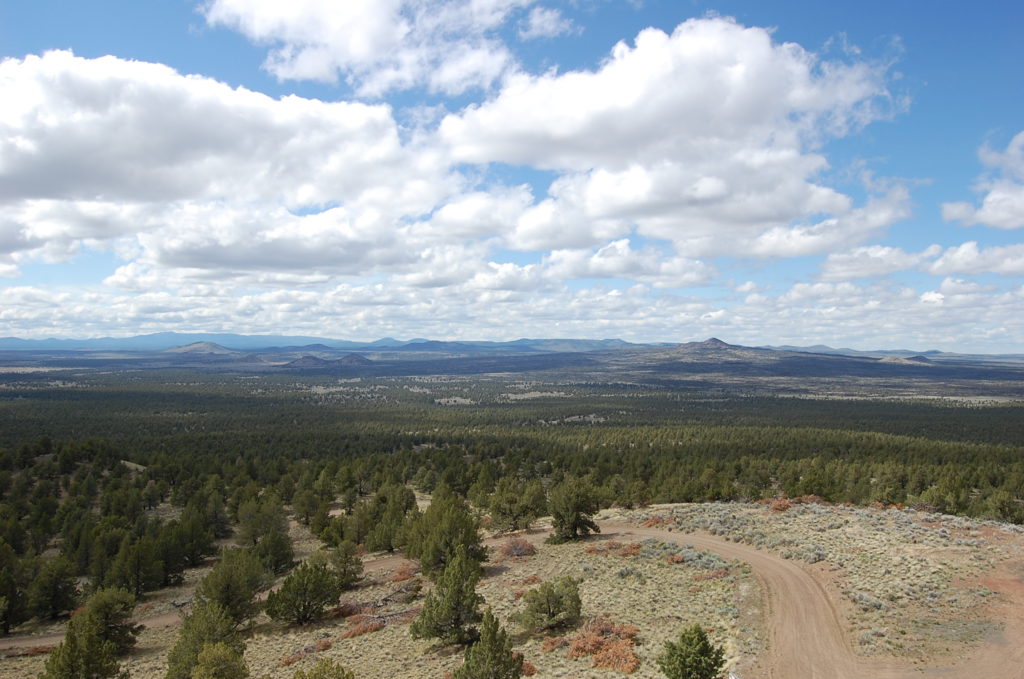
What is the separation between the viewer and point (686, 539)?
54594 millimetres

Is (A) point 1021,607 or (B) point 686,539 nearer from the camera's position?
(A) point 1021,607

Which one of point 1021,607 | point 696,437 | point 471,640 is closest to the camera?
point 1021,607

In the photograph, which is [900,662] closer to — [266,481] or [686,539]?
[686,539]

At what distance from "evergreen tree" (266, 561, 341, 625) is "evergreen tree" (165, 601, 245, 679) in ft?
19.0

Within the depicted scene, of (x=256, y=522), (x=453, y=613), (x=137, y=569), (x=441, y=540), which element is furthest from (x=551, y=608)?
(x=256, y=522)

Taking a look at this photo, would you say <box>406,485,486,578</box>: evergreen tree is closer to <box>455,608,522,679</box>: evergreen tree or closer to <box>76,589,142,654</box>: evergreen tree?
<box>455,608,522,679</box>: evergreen tree

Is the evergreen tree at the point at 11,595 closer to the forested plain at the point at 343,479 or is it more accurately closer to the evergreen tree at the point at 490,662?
the forested plain at the point at 343,479

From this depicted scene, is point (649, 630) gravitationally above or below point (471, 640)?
above

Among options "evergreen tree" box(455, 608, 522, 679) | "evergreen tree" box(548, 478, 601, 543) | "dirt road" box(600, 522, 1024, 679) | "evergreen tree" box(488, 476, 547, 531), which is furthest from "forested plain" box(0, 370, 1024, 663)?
"evergreen tree" box(455, 608, 522, 679)

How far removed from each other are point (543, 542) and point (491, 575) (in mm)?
11225

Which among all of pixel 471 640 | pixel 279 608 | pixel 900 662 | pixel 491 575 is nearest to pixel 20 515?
pixel 279 608

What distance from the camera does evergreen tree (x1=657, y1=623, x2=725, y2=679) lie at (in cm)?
2258

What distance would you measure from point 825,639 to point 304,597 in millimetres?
37326

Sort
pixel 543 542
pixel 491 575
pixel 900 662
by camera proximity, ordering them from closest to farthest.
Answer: pixel 900 662, pixel 491 575, pixel 543 542
